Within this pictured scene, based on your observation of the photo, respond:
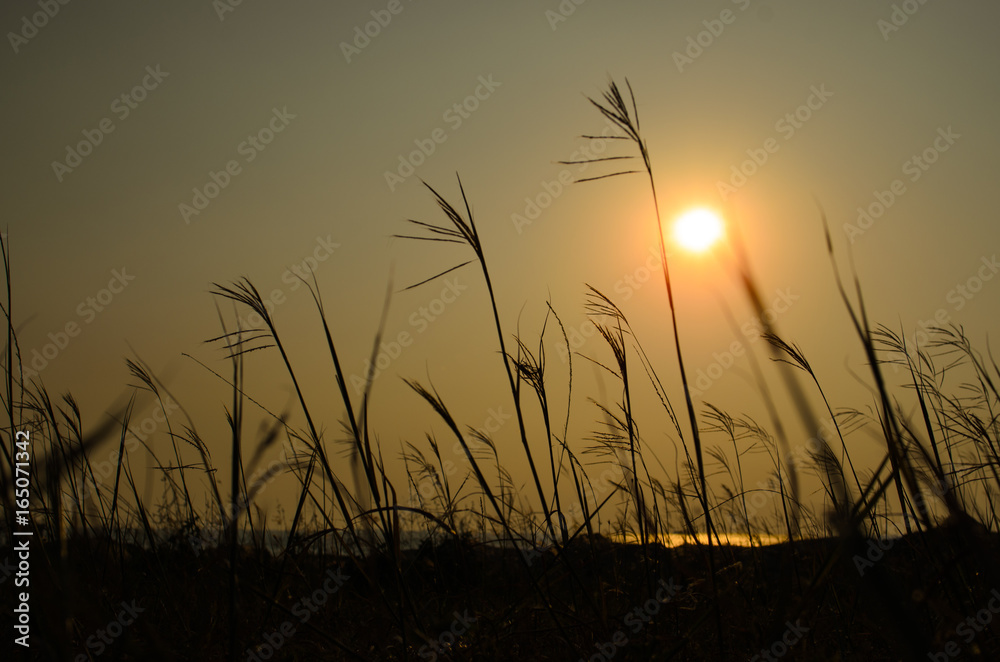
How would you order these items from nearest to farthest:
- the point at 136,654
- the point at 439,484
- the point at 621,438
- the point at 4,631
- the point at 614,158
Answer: the point at 136,654 → the point at 614,158 → the point at 4,631 → the point at 621,438 → the point at 439,484

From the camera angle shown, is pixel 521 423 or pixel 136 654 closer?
pixel 136 654

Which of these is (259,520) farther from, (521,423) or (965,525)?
(965,525)

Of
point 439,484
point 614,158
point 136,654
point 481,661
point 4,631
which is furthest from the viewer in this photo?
point 439,484

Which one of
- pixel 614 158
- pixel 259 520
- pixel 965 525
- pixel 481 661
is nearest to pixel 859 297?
pixel 965 525

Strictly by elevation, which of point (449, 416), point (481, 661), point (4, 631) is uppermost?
point (449, 416)

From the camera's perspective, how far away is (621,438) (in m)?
2.29

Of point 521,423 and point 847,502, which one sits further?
point 521,423

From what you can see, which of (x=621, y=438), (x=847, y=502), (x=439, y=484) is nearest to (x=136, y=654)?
(x=847, y=502)

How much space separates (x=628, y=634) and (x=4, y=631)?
1.96 metres

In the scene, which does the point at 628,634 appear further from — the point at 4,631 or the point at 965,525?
the point at 4,631

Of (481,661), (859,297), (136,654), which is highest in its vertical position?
(859,297)

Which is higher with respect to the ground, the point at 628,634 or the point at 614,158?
the point at 614,158

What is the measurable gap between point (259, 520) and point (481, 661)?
115cm

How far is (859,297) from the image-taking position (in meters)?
0.98
